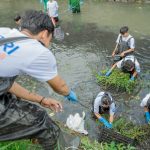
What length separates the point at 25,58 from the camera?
2.84 m

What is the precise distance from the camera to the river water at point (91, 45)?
331 inches

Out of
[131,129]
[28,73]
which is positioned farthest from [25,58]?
[131,129]

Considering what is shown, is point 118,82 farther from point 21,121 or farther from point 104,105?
point 21,121

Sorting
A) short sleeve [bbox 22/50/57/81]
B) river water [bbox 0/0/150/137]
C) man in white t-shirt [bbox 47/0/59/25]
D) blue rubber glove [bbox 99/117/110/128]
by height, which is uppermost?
short sleeve [bbox 22/50/57/81]

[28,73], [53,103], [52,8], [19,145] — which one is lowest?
[52,8]

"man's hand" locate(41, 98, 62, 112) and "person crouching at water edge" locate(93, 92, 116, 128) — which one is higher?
"man's hand" locate(41, 98, 62, 112)

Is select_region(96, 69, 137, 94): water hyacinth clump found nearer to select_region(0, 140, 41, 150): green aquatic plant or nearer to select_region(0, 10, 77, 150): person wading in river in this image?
select_region(0, 140, 41, 150): green aquatic plant

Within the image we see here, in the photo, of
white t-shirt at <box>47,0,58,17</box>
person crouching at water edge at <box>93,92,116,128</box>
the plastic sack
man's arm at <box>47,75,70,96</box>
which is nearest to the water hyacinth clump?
person crouching at water edge at <box>93,92,116,128</box>

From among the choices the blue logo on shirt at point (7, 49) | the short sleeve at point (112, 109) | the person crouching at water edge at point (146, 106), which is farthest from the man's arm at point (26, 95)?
the person crouching at water edge at point (146, 106)

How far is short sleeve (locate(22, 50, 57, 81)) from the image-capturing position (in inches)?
113

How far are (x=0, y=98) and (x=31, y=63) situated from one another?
656 mm

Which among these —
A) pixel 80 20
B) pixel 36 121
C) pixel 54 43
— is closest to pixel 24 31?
pixel 36 121

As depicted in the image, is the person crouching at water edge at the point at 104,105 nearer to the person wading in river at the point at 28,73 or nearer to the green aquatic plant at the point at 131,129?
the green aquatic plant at the point at 131,129

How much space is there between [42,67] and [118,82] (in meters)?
6.11
